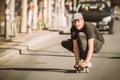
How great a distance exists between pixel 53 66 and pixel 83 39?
2.06 meters

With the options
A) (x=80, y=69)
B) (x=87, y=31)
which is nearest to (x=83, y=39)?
(x=87, y=31)

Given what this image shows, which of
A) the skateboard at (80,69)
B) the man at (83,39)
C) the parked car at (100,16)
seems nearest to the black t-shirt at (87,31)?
the man at (83,39)

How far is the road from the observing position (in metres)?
10.8

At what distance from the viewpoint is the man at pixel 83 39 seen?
428 inches

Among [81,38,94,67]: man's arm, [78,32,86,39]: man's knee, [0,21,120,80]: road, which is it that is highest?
[78,32,86,39]: man's knee

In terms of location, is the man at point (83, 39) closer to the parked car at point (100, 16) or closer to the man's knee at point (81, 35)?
the man's knee at point (81, 35)

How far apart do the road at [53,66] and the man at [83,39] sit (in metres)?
0.41

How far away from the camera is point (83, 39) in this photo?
11023 millimetres

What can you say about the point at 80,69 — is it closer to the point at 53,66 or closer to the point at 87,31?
the point at 87,31

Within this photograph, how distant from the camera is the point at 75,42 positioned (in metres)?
11.2

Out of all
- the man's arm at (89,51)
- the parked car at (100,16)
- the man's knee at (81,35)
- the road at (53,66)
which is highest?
the parked car at (100,16)

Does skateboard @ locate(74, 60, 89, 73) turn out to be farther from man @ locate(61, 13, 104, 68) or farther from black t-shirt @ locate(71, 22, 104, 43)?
black t-shirt @ locate(71, 22, 104, 43)

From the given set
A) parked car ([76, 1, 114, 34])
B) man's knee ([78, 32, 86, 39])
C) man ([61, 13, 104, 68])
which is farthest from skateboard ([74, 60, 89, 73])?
parked car ([76, 1, 114, 34])

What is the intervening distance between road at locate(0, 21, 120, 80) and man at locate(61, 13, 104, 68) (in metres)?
0.41
